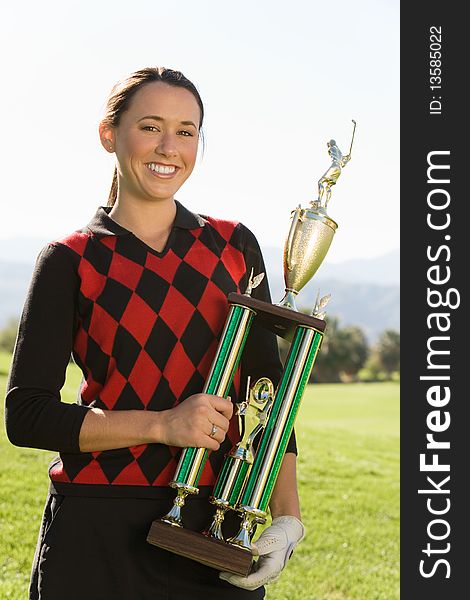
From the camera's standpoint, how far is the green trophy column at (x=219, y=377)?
1.86m

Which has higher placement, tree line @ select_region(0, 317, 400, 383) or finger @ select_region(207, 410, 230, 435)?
tree line @ select_region(0, 317, 400, 383)

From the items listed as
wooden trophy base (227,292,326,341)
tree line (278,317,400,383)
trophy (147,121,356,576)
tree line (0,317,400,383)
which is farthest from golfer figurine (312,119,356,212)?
tree line (278,317,400,383)

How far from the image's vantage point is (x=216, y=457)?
1989mm

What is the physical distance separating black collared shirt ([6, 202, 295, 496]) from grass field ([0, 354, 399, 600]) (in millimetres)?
2715

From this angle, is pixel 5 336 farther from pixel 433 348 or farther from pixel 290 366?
pixel 290 366

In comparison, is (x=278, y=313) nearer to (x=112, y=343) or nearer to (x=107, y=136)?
(x=112, y=343)

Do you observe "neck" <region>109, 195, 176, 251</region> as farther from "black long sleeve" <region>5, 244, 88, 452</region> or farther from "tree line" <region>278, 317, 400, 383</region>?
"tree line" <region>278, 317, 400, 383</region>

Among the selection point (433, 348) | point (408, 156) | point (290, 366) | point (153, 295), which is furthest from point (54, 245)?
point (408, 156)

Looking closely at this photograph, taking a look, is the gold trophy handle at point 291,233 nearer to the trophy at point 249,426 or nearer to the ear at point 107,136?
the trophy at point 249,426

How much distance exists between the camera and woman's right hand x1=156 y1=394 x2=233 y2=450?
5.99 feet

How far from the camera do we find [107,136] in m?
2.10

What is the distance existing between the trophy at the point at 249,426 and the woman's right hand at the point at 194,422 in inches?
1.4

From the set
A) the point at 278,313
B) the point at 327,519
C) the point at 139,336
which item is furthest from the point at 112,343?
the point at 327,519

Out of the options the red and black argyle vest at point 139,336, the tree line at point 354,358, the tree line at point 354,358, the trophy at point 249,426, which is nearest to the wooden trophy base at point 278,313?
the trophy at point 249,426
